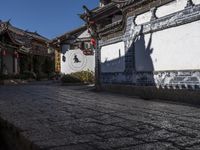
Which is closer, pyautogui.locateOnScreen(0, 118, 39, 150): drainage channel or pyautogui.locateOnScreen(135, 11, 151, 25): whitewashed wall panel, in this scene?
pyautogui.locateOnScreen(0, 118, 39, 150): drainage channel

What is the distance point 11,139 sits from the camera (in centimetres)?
462

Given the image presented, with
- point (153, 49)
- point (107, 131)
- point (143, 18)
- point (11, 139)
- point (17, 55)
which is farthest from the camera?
point (17, 55)

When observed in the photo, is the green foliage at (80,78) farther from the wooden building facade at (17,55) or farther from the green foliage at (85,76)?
the wooden building facade at (17,55)

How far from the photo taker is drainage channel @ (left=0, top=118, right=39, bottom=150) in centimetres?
376

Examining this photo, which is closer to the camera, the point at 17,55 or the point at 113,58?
the point at 113,58

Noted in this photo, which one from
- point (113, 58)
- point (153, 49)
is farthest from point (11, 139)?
point (113, 58)

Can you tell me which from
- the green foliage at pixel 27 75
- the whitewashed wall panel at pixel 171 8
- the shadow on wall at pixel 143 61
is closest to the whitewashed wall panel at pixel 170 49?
the shadow on wall at pixel 143 61

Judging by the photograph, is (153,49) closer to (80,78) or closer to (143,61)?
(143,61)

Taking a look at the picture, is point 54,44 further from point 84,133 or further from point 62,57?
point 84,133

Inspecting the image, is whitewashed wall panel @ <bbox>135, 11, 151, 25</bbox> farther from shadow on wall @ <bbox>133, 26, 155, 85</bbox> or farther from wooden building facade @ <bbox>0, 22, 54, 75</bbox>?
wooden building facade @ <bbox>0, 22, 54, 75</bbox>

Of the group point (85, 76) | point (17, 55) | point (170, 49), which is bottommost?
point (85, 76)

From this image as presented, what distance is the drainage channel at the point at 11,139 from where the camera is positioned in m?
3.76

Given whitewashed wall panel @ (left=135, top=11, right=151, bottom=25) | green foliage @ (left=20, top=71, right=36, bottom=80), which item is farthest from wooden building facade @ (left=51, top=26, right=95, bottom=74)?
whitewashed wall panel @ (left=135, top=11, right=151, bottom=25)

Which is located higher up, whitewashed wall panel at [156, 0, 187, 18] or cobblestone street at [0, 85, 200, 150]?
whitewashed wall panel at [156, 0, 187, 18]
